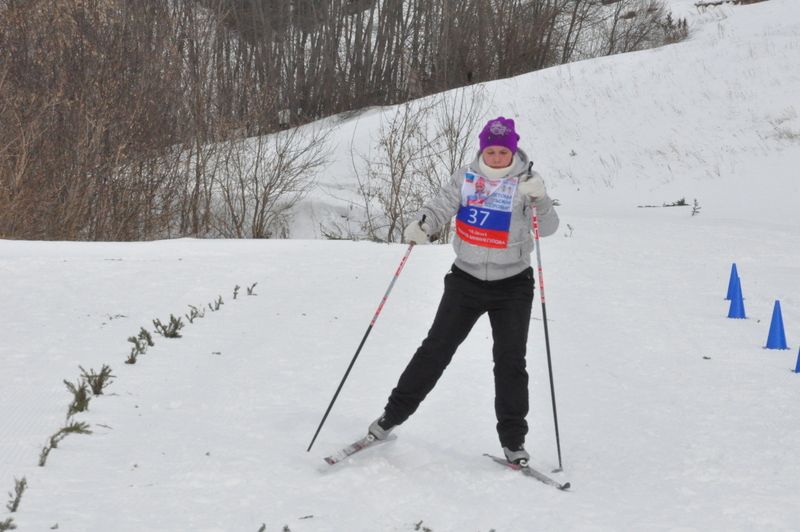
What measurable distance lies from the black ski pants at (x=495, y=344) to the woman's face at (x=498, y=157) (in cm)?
57

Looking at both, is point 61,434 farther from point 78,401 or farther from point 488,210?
point 488,210

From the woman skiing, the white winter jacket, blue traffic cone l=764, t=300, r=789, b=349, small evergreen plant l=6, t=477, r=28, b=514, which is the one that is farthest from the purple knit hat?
blue traffic cone l=764, t=300, r=789, b=349

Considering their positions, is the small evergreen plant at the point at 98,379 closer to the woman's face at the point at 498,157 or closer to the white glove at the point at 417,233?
the white glove at the point at 417,233

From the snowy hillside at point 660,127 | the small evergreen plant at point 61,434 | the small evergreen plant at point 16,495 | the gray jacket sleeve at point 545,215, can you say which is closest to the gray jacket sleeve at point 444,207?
the gray jacket sleeve at point 545,215

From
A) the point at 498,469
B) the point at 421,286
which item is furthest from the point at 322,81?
the point at 498,469

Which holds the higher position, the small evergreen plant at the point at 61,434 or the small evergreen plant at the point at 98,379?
the small evergreen plant at the point at 98,379

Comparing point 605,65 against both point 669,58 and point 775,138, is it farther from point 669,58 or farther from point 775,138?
point 775,138

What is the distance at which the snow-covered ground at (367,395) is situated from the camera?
397 cm

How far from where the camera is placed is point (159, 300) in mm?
8344

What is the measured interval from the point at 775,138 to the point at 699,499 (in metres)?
24.8

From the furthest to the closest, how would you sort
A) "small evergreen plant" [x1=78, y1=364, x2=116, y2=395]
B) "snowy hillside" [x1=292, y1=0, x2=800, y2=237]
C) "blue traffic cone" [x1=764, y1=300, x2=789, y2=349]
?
"snowy hillside" [x1=292, y1=0, x2=800, y2=237] < "blue traffic cone" [x1=764, y1=300, x2=789, y2=349] < "small evergreen plant" [x1=78, y1=364, x2=116, y2=395]

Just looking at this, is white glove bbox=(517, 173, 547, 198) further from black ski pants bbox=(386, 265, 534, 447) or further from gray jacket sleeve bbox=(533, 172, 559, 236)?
black ski pants bbox=(386, 265, 534, 447)

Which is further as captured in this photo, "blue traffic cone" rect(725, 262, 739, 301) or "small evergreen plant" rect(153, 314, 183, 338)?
"blue traffic cone" rect(725, 262, 739, 301)

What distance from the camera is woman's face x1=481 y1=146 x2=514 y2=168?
4625 millimetres
